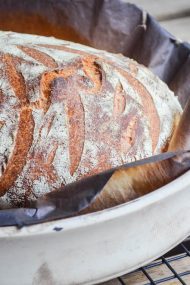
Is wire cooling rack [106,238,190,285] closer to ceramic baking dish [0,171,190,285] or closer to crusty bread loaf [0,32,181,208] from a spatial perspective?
ceramic baking dish [0,171,190,285]

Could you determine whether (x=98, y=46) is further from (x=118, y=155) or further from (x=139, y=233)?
(x=139, y=233)

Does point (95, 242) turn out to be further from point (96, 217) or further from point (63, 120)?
point (63, 120)

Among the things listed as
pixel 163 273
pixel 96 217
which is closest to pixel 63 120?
pixel 96 217

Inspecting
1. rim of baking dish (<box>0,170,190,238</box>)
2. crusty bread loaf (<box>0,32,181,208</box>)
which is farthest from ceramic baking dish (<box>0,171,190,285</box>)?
crusty bread loaf (<box>0,32,181,208</box>)

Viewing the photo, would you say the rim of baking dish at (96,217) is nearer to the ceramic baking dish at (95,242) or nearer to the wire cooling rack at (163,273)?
the ceramic baking dish at (95,242)

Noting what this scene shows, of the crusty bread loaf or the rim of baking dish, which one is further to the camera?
the crusty bread loaf

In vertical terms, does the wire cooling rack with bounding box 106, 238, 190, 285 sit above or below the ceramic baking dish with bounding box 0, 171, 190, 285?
below
